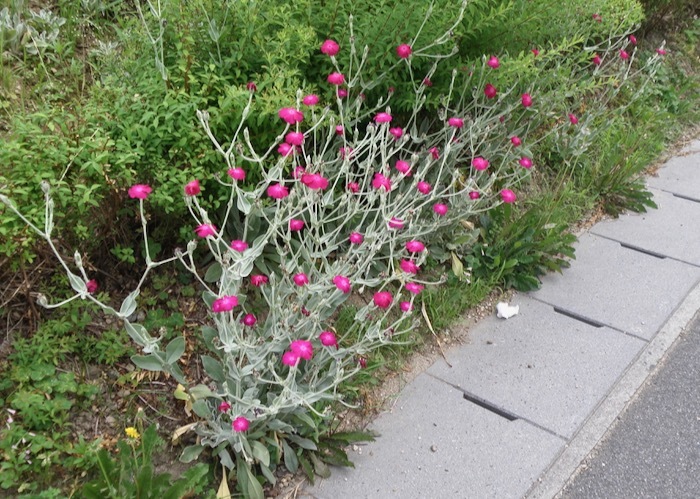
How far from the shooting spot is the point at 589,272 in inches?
160

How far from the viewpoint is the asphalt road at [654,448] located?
274 cm

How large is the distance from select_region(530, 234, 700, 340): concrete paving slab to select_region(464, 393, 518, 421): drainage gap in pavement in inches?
37.5

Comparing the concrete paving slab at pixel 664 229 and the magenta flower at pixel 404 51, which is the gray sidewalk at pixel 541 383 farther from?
the magenta flower at pixel 404 51

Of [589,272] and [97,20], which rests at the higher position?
[97,20]

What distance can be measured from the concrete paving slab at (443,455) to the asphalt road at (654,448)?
0.64 ft

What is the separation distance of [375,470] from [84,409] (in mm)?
1147

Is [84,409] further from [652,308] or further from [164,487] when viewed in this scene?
[652,308]

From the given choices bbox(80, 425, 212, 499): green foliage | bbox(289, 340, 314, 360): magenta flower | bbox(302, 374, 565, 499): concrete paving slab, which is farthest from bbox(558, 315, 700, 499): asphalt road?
bbox(80, 425, 212, 499): green foliage

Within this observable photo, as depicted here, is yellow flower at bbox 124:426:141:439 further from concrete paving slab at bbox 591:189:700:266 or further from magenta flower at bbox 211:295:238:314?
concrete paving slab at bbox 591:189:700:266

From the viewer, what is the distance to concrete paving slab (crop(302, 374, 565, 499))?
2.62m

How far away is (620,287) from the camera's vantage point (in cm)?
395

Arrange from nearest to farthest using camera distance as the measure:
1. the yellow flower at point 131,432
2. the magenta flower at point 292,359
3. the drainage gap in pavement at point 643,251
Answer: the magenta flower at point 292,359 < the yellow flower at point 131,432 < the drainage gap in pavement at point 643,251

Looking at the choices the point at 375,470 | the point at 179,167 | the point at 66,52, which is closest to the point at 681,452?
the point at 375,470

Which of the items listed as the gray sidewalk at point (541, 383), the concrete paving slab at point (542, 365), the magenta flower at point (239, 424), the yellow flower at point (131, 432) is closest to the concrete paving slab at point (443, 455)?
the gray sidewalk at point (541, 383)
